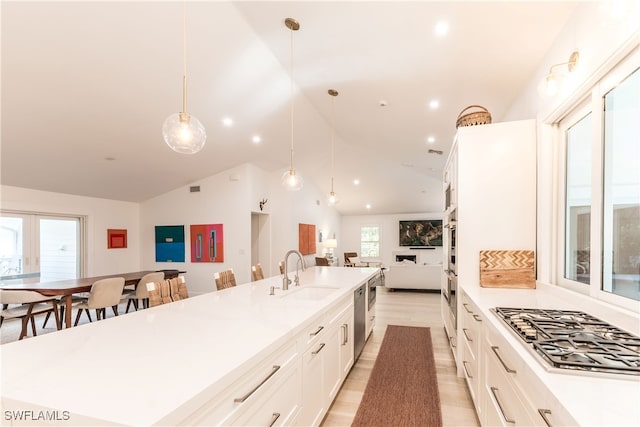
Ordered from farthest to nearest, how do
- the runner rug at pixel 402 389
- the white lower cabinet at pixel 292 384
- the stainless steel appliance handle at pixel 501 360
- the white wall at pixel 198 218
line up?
the white wall at pixel 198 218
the runner rug at pixel 402 389
the stainless steel appliance handle at pixel 501 360
the white lower cabinet at pixel 292 384

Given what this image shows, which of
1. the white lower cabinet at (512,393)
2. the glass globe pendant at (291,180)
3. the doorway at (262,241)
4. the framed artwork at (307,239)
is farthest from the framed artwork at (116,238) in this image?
the white lower cabinet at (512,393)

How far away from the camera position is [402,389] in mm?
2719

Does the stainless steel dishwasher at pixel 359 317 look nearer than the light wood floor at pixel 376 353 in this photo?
No

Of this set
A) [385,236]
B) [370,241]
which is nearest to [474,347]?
[385,236]

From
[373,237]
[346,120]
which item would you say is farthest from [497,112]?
[373,237]

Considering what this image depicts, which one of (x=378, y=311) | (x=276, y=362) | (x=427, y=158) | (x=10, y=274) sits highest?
(x=427, y=158)

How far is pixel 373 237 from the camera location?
12281mm

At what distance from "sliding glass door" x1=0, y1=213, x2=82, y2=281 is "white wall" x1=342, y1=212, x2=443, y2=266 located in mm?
8095

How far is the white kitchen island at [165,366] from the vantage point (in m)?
0.83

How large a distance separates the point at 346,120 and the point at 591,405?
15.7ft

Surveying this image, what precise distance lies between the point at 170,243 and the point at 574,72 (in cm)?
728

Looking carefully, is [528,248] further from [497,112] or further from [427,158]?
[427,158]

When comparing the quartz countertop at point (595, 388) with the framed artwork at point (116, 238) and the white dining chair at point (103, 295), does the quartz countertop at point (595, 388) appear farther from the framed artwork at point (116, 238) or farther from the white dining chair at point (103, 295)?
the framed artwork at point (116, 238)

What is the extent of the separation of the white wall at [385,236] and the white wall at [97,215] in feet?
23.0
